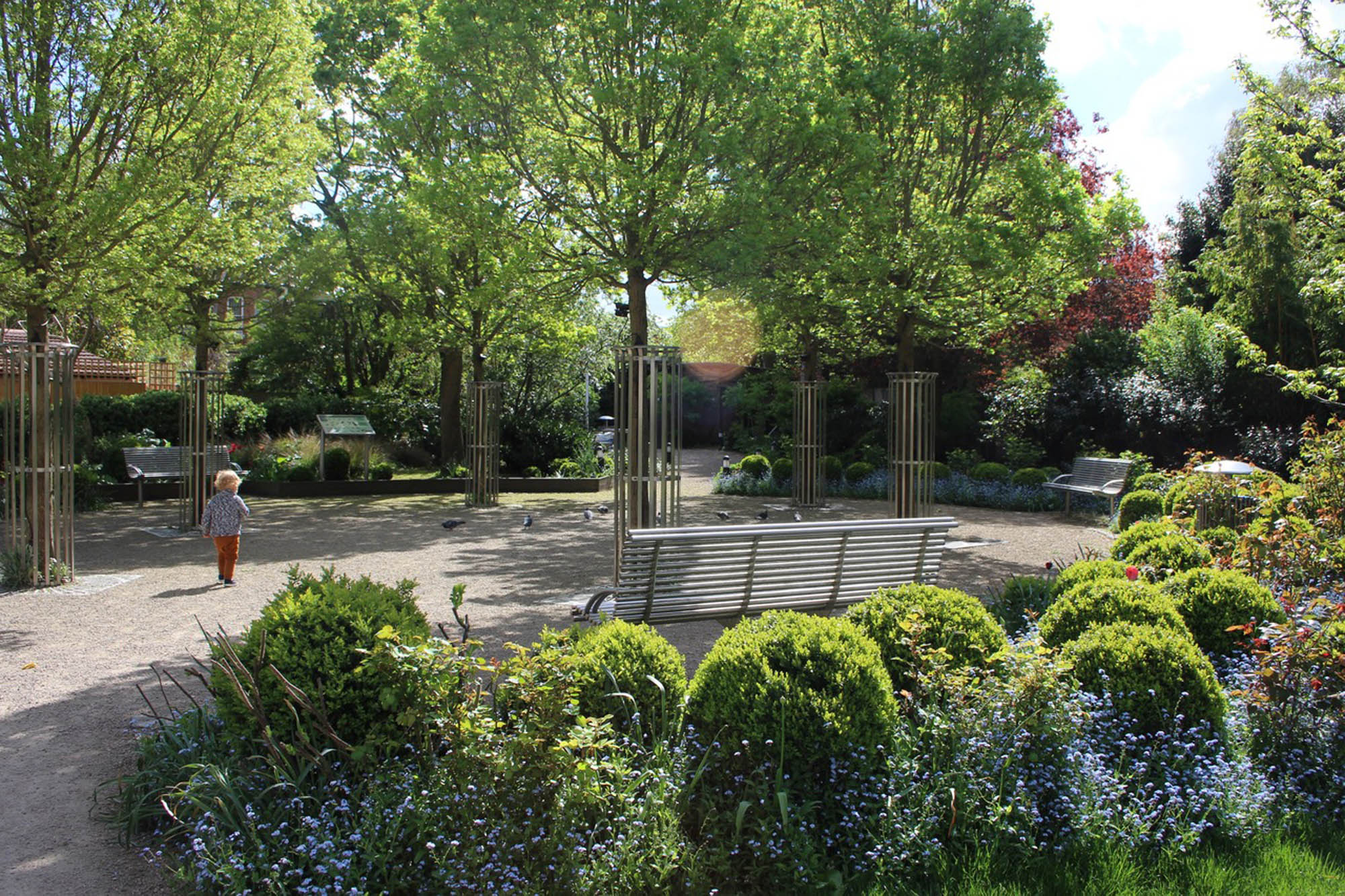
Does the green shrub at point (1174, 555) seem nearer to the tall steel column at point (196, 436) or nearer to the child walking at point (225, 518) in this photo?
the child walking at point (225, 518)

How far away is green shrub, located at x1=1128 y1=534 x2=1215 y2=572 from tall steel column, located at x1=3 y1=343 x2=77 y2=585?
9.43 meters

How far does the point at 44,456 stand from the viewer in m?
9.27

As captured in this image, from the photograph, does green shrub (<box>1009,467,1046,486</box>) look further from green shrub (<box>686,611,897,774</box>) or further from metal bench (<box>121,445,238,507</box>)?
green shrub (<box>686,611,897,774</box>)

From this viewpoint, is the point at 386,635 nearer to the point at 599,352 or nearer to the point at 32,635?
the point at 32,635

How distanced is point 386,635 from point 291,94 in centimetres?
1096

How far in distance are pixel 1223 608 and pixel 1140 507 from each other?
24.6ft

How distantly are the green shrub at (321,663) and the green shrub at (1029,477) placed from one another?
1549cm

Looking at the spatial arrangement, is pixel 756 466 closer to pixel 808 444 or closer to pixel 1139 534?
pixel 808 444

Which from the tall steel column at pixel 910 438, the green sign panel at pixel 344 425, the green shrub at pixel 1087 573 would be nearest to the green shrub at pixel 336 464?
the green sign panel at pixel 344 425

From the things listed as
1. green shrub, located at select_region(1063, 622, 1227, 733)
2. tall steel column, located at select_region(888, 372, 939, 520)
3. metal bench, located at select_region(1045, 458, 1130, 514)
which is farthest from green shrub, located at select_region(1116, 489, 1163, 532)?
green shrub, located at select_region(1063, 622, 1227, 733)

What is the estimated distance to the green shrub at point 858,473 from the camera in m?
19.9

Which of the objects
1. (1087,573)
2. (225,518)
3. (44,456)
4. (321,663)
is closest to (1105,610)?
(1087,573)

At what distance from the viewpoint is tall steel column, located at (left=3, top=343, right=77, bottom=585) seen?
902cm

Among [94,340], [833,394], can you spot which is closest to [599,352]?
[833,394]
